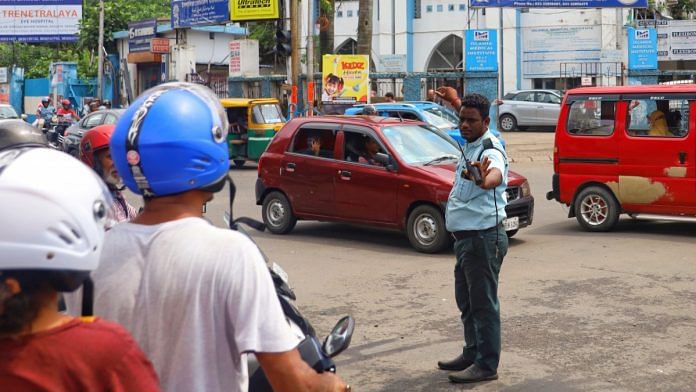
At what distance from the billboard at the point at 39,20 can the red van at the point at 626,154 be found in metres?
45.2

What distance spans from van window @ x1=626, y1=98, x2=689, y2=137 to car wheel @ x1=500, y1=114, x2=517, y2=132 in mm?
21751

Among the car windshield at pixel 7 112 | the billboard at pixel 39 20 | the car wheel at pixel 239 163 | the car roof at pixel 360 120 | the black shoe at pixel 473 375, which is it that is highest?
the billboard at pixel 39 20

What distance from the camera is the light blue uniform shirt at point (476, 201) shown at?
589 centimetres

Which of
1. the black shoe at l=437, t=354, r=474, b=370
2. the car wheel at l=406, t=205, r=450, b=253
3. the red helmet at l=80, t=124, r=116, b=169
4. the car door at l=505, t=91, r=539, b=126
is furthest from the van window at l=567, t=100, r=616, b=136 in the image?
the car door at l=505, t=91, r=539, b=126

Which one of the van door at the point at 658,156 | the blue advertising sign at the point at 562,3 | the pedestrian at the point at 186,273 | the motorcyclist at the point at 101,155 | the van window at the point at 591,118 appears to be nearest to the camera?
the pedestrian at the point at 186,273

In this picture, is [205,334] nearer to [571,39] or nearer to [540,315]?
[540,315]

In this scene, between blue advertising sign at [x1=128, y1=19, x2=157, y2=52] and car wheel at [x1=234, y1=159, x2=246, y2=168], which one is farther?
blue advertising sign at [x1=128, y1=19, x2=157, y2=52]

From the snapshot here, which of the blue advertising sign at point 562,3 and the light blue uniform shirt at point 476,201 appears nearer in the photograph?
the light blue uniform shirt at point 476,201

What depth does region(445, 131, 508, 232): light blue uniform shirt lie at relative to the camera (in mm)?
5895

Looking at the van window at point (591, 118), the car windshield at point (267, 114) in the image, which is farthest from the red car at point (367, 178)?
the car windshield at point (267, 114)

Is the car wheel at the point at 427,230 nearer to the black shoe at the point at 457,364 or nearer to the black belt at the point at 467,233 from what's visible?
the black shoe at the point at 457,364

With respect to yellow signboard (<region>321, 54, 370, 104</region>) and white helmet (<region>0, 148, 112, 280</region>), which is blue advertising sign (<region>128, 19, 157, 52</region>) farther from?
white helmet (<region>0, 148, 112, 280</region>)

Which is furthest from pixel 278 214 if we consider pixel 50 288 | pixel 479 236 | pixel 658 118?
pixel 50 288

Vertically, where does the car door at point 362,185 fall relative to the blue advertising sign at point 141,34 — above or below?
below
